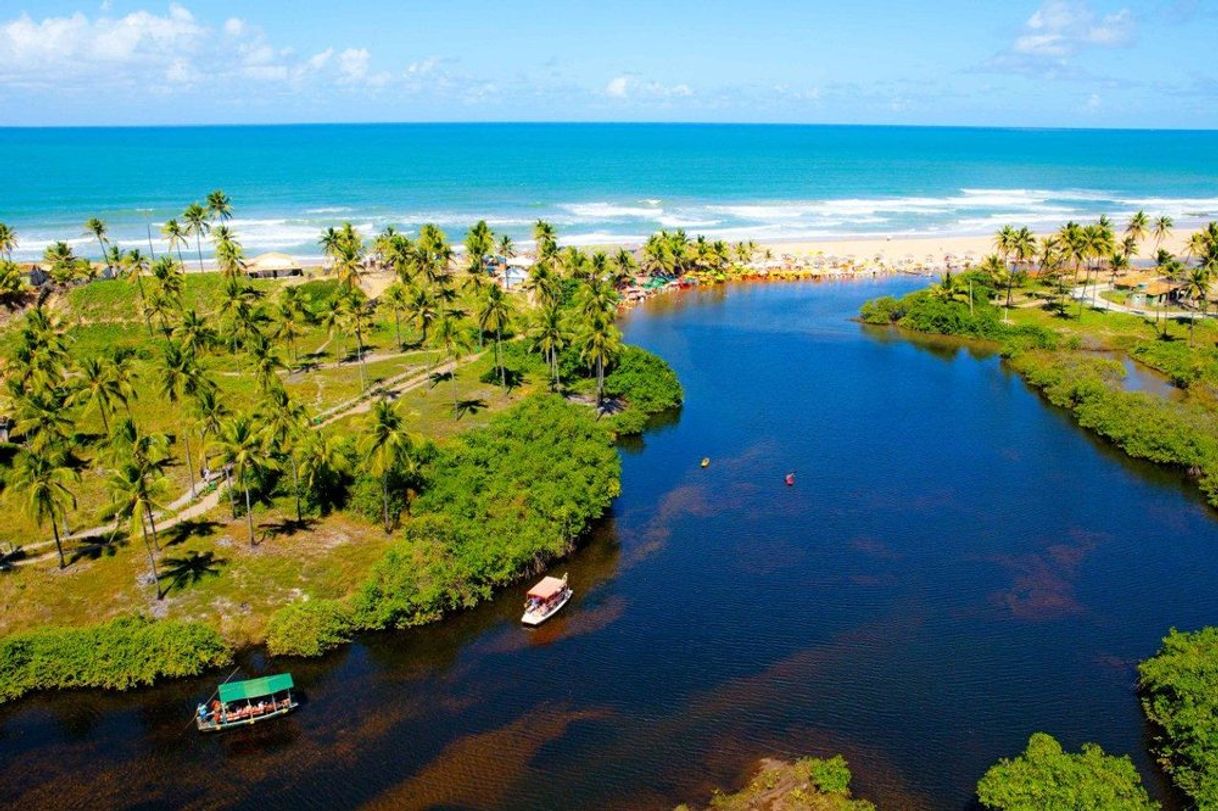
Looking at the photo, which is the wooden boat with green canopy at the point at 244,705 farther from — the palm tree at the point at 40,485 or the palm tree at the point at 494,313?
the palm tree at the point at 494,313

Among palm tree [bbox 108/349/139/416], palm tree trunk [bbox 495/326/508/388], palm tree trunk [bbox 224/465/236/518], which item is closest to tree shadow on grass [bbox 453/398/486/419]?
palm tree trunk [bbox 495/326/508/388]

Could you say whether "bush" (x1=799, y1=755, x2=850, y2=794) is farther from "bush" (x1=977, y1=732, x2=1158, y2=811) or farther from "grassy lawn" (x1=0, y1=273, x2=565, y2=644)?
"grassy lawn" (x1=0, y1=273, x2=565, y2=644)

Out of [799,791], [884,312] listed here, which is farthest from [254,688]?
[884,312]

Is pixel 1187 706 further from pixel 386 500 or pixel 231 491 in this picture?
pixel 231 491

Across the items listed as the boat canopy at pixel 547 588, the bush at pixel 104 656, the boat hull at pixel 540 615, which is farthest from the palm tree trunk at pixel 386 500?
the bush at pixel 104 656

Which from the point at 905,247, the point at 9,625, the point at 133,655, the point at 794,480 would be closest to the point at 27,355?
the point at 9,625

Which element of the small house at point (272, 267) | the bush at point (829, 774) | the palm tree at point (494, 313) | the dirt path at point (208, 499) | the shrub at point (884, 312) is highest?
the small house at point (272, 267)

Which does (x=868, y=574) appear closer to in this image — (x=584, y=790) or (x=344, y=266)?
(x=584, y=790)
